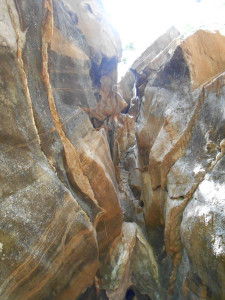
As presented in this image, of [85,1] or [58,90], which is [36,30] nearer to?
[58,90]

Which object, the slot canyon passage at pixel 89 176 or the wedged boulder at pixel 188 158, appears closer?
the slot canyon passage at pixel 89 176

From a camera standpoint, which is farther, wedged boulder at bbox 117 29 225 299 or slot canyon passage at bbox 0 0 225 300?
wedged boulder at bbox 117 29 225 299

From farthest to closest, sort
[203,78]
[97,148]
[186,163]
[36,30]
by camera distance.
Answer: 1. [97,148]
2. [203,78]
3. [186,163]
4. [36,30]

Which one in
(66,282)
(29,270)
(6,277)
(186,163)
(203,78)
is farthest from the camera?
(203,78)

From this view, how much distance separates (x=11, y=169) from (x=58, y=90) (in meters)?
3.52

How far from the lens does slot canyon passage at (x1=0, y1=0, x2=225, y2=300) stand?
14.1 feet

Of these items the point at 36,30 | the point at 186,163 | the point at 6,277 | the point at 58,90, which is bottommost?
the point at 6,277

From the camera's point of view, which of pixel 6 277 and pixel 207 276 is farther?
pixel 207 276

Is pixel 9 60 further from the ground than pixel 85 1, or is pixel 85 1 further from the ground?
pixel 85 1

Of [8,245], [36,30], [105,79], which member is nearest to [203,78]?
[36,30]

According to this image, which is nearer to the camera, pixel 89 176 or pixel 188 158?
pixel 188 158

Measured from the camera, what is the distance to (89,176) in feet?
22.9

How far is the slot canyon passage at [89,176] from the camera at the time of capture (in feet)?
14.1

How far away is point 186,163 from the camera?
642 cm
